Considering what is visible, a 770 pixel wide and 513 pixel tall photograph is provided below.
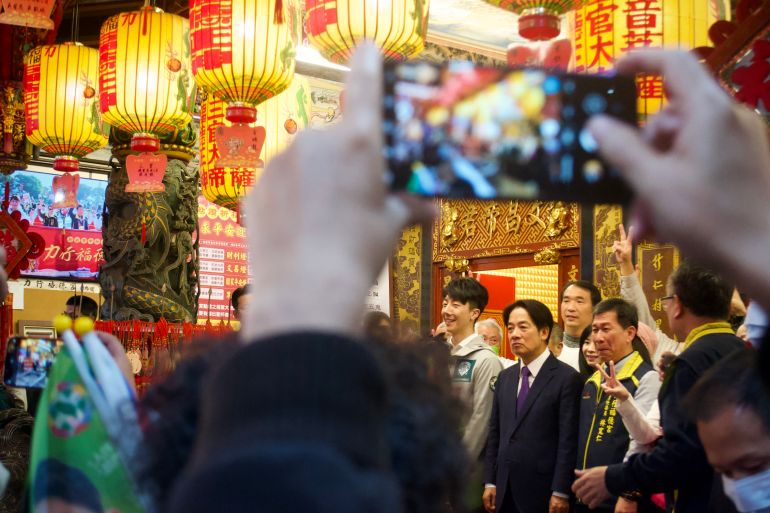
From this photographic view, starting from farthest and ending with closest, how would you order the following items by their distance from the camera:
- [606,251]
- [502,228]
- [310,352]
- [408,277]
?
[408,277] < [502,228] < [606,251] < [310,352]

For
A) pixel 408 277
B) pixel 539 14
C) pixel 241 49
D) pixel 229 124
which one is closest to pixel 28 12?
pixel 241 49

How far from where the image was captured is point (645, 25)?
402cm

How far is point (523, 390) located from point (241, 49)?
251 cm

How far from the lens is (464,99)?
85 centimetres

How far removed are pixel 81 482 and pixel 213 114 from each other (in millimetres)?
6061

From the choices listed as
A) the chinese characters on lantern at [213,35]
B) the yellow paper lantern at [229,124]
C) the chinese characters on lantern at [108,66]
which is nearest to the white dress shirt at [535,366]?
the chinese characters on lantern at [213,35]

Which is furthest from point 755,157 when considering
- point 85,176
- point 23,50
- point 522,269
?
point 85,176

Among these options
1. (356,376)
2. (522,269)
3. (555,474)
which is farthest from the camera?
(522,269)

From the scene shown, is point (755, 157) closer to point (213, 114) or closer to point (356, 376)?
point (356, 376)

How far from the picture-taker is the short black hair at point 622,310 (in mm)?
4598

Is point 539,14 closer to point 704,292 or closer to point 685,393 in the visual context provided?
point 704,292

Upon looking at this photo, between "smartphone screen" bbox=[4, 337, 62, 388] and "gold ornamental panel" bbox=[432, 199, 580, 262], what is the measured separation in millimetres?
8242

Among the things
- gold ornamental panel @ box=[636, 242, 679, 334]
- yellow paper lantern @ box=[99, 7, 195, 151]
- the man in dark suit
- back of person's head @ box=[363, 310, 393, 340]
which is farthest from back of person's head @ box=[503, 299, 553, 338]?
back of person's head @ box=[363, 310, 393, 340]

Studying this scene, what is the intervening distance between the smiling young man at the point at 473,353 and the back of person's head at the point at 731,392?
348 cm
